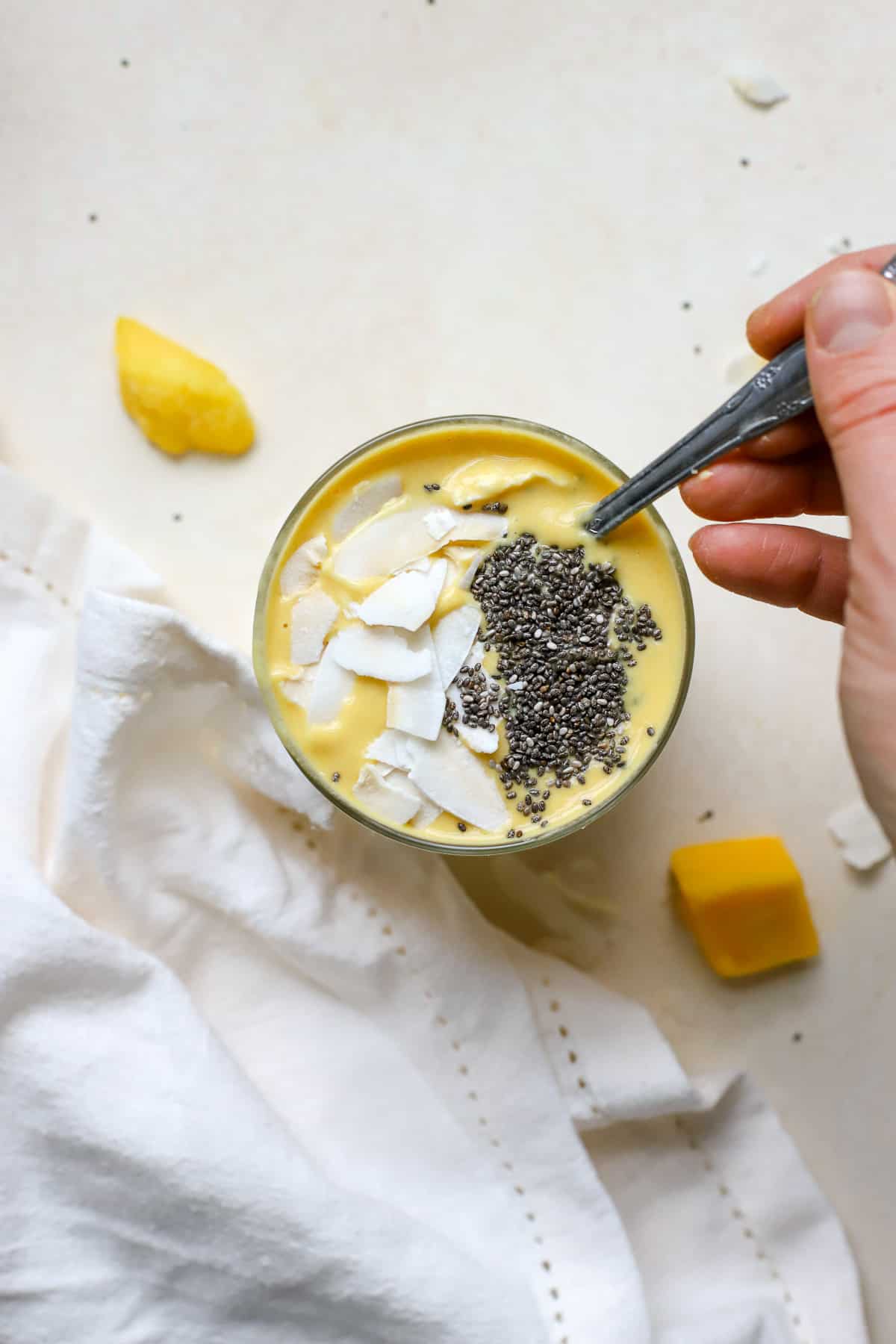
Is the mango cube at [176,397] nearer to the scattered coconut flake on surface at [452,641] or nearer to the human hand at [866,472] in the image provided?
the scattered coconut flake on surface at [452,641]

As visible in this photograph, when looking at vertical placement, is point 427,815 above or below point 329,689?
below

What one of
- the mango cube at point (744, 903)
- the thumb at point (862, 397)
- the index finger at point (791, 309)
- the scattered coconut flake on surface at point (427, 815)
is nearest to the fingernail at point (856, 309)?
the thumb at point (862, 397)

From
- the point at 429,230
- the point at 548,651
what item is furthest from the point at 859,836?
the point at 429,230

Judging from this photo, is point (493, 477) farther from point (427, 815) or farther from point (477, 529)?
point (427, 815)

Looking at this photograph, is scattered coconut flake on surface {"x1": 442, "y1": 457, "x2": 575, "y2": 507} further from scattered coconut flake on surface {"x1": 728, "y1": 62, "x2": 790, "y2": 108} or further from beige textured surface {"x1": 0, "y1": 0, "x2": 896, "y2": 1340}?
scattered coconut flake on surface {"x1": 728, "y1": 62, "x2": 790, "y2": 108}

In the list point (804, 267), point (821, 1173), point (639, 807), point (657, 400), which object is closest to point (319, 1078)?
point (639, 807)
